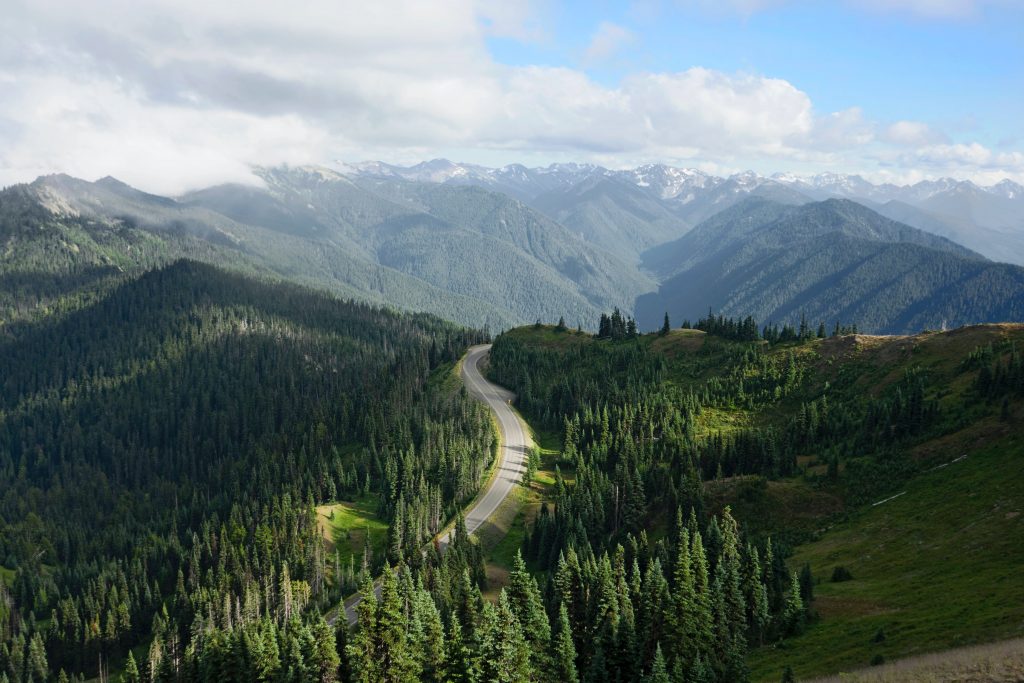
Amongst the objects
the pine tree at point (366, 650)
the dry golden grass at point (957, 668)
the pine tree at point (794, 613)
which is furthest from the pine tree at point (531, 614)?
the pine tree at point (794, 613)

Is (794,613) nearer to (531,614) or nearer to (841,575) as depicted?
(841,575)

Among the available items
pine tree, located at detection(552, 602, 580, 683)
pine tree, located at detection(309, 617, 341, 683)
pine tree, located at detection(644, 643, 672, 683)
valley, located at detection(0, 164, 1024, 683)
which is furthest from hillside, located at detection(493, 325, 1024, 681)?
pine tree, located at detection(309, 617, 341, 683)

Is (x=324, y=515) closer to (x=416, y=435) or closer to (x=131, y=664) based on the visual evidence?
(x=416, y=435)

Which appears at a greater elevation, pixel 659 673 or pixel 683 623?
pixel 659 673

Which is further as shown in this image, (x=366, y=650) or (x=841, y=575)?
(x=841, y=575)

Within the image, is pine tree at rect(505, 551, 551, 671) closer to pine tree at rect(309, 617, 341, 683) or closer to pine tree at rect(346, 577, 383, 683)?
pine tree at rect(346, 577, 383, 683)

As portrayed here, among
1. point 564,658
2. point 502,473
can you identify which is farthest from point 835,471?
point 564,658
